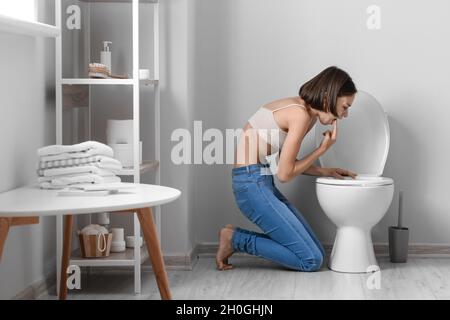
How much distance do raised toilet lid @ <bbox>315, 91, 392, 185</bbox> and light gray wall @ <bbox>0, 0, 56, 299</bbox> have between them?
4.56ft

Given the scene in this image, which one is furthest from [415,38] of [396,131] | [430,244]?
[430,244]

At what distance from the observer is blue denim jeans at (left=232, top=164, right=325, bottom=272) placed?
11.5 ft

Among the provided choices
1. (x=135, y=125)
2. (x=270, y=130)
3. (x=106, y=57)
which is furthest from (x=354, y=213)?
(x=106, y=57)

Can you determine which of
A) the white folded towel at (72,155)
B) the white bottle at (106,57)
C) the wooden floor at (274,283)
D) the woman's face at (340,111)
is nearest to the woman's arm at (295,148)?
the woman's face at (340,111)

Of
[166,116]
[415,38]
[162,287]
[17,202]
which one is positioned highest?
[415,38]

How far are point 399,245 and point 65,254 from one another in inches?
66.7

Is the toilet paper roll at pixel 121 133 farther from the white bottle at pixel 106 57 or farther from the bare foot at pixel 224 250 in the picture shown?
the bare foot at pixel 224 250

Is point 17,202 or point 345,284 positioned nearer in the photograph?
point 17,202

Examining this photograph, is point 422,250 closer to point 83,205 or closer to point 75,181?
point 75,181

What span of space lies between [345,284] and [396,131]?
3.14 feet

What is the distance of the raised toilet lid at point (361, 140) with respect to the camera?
3.69 metres

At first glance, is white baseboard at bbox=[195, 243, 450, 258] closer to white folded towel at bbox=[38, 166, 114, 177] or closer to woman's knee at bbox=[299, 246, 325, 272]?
woman's knee at bbox=[299, 246, 325, 272]
